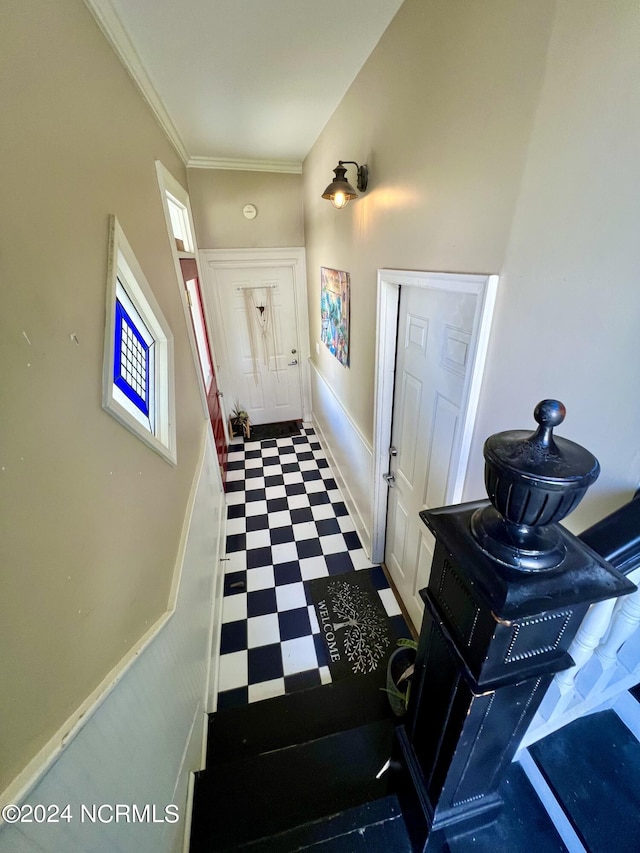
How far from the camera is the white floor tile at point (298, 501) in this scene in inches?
121

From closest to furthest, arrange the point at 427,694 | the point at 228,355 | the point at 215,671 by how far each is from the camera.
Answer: the point at 427,694
the point at 215,671
the point at 228,355

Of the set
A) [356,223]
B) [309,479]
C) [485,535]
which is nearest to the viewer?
[485,535]

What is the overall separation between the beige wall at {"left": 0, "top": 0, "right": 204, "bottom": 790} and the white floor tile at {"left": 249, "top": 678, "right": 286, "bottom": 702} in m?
1.04

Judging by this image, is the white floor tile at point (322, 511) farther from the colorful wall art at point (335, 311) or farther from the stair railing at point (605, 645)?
the stair railing at point (605, 645)

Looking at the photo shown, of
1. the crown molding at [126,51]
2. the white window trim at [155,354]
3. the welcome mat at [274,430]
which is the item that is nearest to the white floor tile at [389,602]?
the white window trim at [155,354]

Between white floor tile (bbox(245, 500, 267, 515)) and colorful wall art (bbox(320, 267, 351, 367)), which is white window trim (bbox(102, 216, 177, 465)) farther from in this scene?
white floor tile (bbox(245, 500, 267, 515))

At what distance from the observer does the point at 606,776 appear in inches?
31.9

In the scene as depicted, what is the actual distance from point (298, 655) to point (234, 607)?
559mm

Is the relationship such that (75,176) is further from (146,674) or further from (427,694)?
(427,694)

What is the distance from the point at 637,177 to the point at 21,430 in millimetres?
1261

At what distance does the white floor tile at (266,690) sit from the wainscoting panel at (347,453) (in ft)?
3.37

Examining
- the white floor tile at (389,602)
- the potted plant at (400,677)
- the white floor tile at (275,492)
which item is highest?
the potted plant at (400,677)

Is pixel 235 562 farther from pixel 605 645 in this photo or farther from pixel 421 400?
pixel 605 645

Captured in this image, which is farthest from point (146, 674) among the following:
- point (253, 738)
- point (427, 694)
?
point (253, 738)
